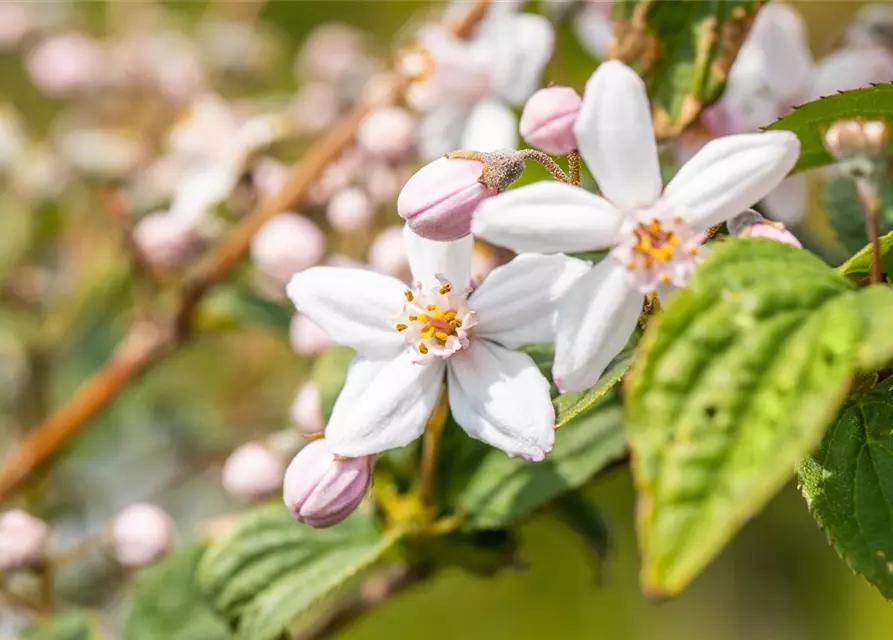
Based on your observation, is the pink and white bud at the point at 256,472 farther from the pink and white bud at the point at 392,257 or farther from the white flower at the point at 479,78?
the white flower at the point at 479,78

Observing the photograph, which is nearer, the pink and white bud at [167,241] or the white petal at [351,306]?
the white petal at [351,306]

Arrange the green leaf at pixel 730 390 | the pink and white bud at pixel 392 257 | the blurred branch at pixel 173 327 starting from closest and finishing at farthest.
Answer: the green leaf at pixel 730 390 → the pink and white bud at pixel 392 257 → the blurred branch at pixel 173 327

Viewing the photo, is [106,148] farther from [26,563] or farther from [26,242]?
[26,563]

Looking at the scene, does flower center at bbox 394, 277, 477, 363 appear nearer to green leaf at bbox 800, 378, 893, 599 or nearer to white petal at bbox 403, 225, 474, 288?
white petal at bbox 403, 225, 474, 288

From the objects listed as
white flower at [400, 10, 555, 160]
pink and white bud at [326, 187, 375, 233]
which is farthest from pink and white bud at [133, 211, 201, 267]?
white flower at [400, 10, 555, 160]

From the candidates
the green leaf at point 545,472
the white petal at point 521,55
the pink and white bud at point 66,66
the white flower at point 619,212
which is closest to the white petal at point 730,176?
the white flower at point 619,212
